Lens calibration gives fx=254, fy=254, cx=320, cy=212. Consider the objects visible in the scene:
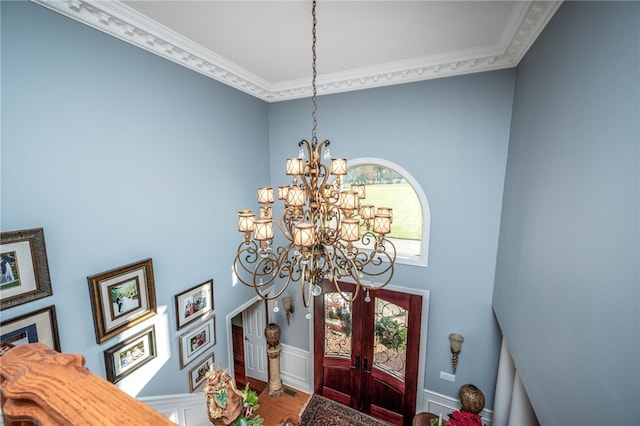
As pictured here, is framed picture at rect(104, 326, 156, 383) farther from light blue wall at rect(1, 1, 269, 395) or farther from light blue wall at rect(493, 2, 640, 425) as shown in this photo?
light blue wall at rect(493, 2, 640, 425)

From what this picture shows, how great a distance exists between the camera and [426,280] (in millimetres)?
3232

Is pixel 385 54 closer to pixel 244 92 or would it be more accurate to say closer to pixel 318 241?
pixel 244 92

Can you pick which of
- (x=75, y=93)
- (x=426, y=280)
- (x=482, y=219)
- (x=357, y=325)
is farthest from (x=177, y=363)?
(x=482, y=219)

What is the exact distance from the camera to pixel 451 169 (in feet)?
9.71

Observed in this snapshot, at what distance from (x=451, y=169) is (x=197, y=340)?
350cm

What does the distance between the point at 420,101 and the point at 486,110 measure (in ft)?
2.27

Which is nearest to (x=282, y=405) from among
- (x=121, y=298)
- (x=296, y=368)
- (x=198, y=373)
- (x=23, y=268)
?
(x=296, y=368)

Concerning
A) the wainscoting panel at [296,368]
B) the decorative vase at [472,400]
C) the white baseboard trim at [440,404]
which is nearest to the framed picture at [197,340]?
the wainscoting panel at [296,368]

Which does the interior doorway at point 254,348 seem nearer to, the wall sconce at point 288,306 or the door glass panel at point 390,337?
the wall sconce at point 288,306

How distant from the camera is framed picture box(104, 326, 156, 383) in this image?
2.04 m

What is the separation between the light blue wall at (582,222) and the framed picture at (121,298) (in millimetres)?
3028

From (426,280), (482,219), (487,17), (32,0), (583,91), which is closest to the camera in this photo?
(583,91)

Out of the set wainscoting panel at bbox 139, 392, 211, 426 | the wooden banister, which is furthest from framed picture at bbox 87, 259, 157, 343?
the wooden banister

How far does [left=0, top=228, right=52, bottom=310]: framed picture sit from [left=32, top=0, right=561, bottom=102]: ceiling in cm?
149
